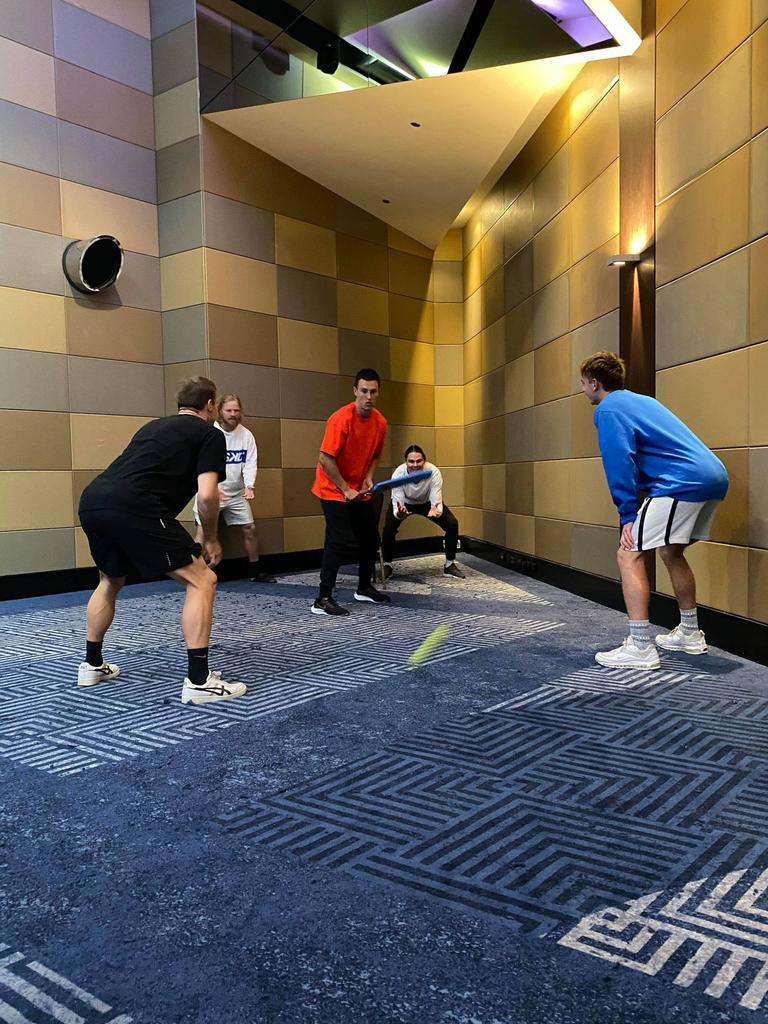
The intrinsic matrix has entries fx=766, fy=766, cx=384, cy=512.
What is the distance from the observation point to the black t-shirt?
359cm

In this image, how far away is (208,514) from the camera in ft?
12.0

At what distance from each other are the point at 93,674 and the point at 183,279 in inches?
189

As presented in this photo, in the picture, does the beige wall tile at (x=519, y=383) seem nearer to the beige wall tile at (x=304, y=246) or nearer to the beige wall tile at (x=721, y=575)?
the beige wall tile at (x=304, y=246)

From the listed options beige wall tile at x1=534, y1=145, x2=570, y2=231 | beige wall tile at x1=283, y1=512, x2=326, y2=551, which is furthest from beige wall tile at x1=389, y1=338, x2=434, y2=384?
beige wall tile at x1=534, y1=145, x2=570, y2=231

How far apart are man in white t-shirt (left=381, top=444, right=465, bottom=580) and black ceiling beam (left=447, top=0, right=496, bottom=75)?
3319 millimetres

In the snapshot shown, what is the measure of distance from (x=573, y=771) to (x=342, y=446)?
3.59 meters

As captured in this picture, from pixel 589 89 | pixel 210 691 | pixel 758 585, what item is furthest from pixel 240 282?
→ pixel 758 585

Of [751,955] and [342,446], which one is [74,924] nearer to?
[751,955]

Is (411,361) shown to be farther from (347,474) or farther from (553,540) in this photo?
(347,474)

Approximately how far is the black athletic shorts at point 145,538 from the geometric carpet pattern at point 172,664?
2.15 ft

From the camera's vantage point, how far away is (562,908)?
1.83 meters

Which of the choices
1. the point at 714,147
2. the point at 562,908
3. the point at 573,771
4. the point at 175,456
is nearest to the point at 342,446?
the point at 175,456

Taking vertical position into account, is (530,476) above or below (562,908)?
above

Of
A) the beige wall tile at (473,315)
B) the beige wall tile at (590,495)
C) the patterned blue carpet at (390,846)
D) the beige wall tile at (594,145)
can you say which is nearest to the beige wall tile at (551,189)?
the beige wall tile at (594,145)
